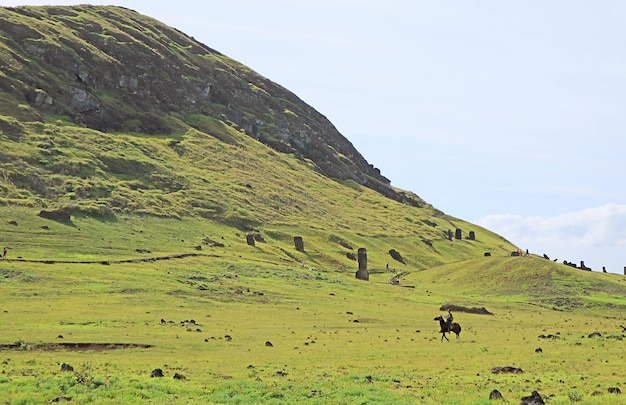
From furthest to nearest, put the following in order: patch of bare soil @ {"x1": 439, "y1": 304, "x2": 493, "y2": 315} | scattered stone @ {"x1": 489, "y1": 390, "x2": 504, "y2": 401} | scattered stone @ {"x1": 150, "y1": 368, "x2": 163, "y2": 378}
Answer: patch of bare soil @ {"x1": 439, "y1": 304, "x2": 493, "y2": 315} < scattered stone @ {"x1": 150, "y1": 368, "x2": 163, "y2": 378} < scattered stone @ {"x1": 489, "y1": 390, "x2": 504, "y2": 401}

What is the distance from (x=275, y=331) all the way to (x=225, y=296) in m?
24.0

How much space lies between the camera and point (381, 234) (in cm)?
18412

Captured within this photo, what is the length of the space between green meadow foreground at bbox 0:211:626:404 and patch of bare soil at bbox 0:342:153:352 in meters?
0.12

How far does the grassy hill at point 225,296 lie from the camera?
3005 cm

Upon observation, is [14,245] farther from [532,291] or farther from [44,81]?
[44,81]

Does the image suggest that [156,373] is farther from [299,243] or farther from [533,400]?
[299,243]

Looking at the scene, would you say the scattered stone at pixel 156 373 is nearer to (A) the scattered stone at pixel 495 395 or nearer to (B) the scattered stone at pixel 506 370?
(A) the scattered stone at pixel 495 395

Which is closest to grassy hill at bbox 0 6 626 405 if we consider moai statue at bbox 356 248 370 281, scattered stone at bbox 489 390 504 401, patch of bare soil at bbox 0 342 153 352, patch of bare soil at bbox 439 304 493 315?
patch of bare soil at bbox 0 342 153 352

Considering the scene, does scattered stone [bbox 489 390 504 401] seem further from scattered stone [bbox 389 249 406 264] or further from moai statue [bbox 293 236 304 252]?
scattered stone [bbox 389 249 406 264]

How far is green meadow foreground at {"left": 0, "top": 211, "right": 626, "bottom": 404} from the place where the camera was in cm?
2833

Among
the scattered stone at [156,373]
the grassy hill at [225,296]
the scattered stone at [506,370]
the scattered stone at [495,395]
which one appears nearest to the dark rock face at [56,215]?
the grassy hill at [225,296]

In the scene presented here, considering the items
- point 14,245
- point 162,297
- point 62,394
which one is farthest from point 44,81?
point 62,394

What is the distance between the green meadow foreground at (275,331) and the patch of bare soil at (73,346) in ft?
0.39

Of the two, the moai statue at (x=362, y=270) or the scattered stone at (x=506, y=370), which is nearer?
the scattered stone at (x=506, y=370)
